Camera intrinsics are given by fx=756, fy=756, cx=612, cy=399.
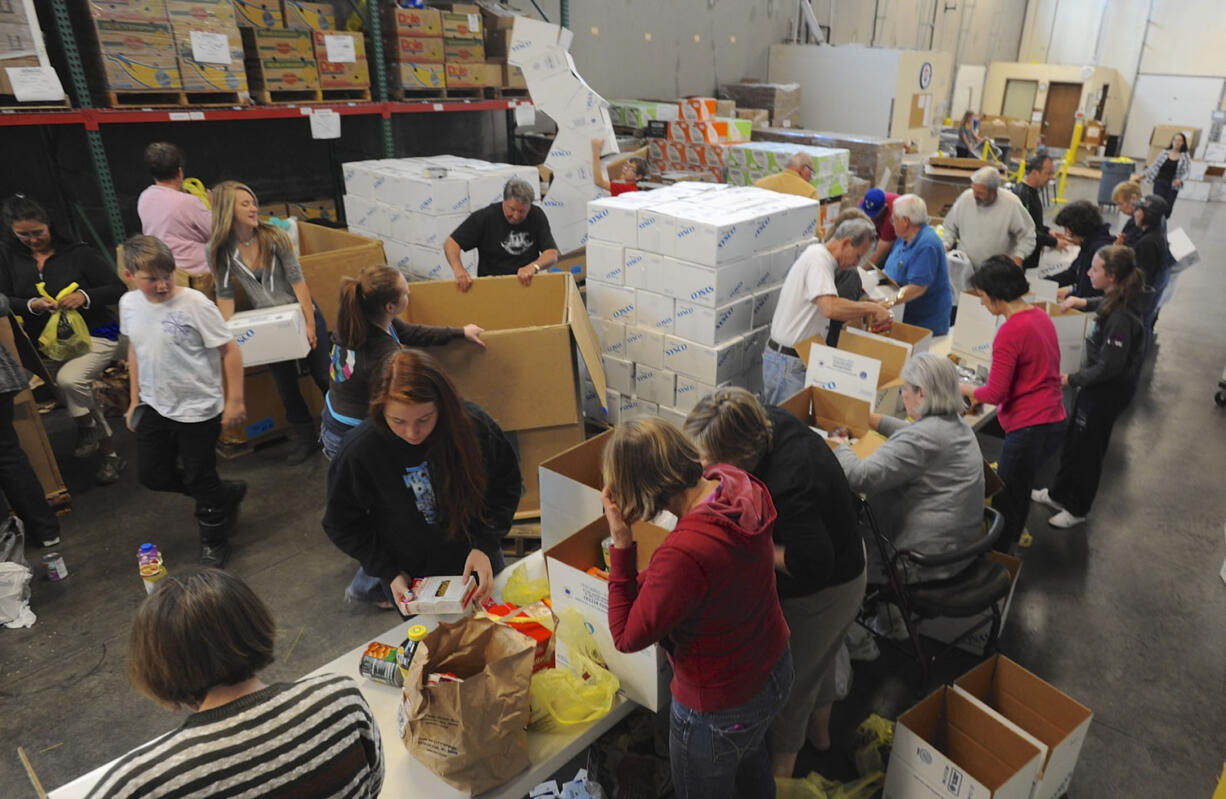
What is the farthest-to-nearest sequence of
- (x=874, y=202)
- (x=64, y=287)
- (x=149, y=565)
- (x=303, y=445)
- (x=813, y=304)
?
(x=874, y=202), (x=303, y=445), (x=64, y=287), (x=813, y=304), (x=149, y=565)

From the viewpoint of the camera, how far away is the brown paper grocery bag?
1.63 metres

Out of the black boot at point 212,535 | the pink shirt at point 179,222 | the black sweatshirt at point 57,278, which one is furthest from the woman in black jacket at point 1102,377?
the black sweatshirt at point 57,278

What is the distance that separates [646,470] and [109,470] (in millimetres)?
4325

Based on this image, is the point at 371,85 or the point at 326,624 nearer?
the point at 326,624

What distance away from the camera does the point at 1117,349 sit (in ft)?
12.6

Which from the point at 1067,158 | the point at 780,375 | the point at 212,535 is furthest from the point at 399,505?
the point at 1067,158

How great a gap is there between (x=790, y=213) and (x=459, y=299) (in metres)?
2.03

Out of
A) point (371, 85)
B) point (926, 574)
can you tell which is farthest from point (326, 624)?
point (371, 85)

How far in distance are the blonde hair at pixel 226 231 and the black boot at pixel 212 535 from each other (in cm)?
134

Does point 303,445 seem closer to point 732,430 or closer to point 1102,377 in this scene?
point 732,430

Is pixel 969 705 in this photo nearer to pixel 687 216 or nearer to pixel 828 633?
pixel 828 633

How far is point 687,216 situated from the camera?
4.11 metres

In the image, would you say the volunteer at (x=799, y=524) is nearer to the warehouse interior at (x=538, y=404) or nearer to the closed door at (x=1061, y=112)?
the warehouse interior at (x=538, y=404)

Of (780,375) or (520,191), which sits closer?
(780,375)
